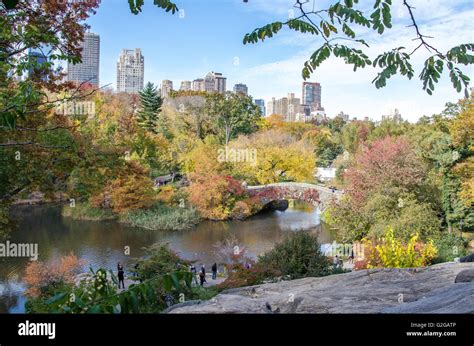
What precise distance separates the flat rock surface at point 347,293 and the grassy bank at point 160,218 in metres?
7.90

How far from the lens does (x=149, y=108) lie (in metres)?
14.3

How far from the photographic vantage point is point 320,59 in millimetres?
A: 1044

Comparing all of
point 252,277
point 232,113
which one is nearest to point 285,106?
point 232,113

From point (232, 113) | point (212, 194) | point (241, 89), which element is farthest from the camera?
point (232, 113)

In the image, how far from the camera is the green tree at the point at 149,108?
1394 cm

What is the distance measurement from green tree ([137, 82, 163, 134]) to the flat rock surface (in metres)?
11.4

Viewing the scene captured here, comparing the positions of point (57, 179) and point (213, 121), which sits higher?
point (213, 121)

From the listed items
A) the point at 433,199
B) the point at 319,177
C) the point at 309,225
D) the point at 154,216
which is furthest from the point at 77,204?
the point at 319,177

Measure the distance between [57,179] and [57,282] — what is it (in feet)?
5.68

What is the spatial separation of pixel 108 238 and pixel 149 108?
599 centimetres
